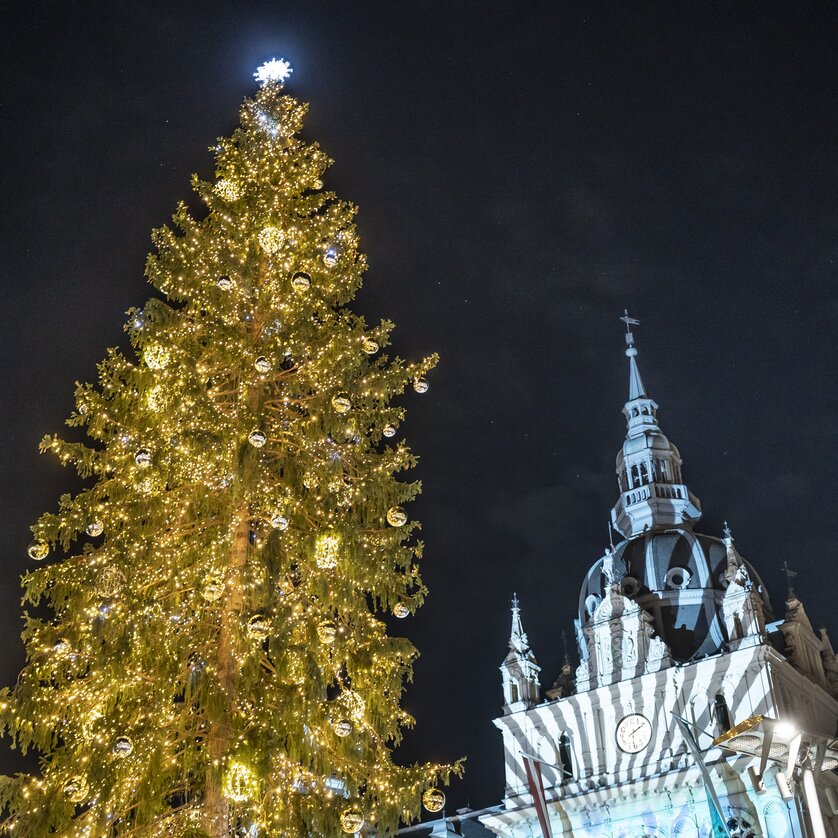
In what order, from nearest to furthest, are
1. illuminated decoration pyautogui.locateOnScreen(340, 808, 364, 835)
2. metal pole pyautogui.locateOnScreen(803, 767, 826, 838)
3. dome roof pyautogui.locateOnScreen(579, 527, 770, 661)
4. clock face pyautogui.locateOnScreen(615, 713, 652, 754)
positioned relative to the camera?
illuminated decoration pyautogui.locateOnScreen(340, 808, 364, 835), metal pole pyautogui.locateOnScreen(803, 767, 826, 838), clock face pyautogui.locateOnScreen(615, 713, 652, 754), dome roof pyautogui.locateOnScreen(579, 527, 770, 661)

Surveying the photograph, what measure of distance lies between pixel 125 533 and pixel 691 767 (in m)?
38.5

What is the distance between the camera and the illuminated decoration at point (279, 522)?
44.5 feet

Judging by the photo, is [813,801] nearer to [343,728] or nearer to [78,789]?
[343,728]

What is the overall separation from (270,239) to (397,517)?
4699 millimetres

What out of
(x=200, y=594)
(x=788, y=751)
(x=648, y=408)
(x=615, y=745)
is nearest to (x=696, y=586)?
(x=615, y=745)

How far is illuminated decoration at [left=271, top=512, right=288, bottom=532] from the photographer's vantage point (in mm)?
13555

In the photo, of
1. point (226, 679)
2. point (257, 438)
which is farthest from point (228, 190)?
point (226, 679)

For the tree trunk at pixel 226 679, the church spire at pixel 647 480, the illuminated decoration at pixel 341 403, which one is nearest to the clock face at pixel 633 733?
the church spire at pixel 647 480

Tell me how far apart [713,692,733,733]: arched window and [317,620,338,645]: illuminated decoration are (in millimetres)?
38466

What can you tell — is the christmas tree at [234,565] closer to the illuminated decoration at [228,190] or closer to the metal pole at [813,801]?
the illuminated decoration at [228,190]

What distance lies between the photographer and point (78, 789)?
11820mm

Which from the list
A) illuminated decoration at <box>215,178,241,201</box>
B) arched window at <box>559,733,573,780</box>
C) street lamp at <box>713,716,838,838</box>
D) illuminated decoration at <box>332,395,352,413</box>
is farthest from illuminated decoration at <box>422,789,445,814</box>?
arched window at <box>559,733,573,780</box>

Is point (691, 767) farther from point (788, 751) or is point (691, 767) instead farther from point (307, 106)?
point (307, 106)

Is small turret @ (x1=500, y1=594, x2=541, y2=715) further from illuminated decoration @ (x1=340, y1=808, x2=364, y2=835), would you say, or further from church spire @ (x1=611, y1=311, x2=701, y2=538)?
illuminated decoration @ (x1=340, y1=808, x2=364, y2=835)
